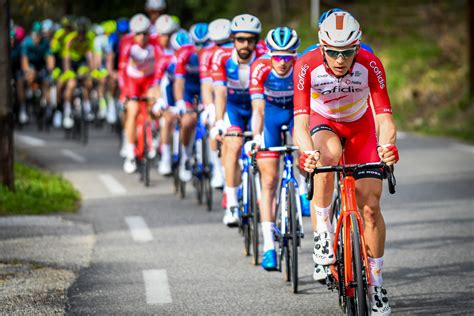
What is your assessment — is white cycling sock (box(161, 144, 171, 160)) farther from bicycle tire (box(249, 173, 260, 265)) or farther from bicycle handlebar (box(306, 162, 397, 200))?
bicycle handlebar (box(306, 162, 397, 200))

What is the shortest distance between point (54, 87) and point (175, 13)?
23.4 meters

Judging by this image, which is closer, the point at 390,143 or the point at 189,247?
the point at 390,143

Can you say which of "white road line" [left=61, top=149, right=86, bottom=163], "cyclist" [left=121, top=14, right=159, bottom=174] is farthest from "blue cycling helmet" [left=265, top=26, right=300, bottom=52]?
"white road line" [left=61, top=149, right=86, bottom=163]

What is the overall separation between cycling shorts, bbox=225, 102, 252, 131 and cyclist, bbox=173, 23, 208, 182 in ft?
10.1

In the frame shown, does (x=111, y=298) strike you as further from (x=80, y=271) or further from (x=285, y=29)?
(x=285, y=29)

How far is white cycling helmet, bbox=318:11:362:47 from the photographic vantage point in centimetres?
732

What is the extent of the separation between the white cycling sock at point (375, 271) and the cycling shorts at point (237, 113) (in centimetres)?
463

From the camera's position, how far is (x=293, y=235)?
904cm

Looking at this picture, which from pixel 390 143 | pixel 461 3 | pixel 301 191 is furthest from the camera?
pixel 461 3

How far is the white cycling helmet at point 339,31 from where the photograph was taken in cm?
732

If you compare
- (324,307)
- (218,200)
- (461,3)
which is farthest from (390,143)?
(461,3)

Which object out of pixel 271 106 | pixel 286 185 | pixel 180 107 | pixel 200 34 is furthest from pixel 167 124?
pixel 286 185

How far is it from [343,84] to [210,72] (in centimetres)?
591

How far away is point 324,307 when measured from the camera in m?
8.31
